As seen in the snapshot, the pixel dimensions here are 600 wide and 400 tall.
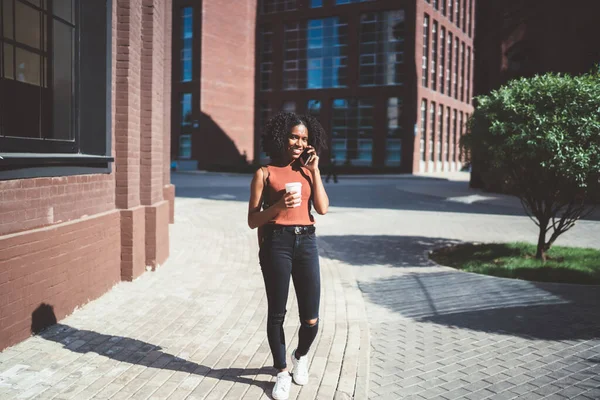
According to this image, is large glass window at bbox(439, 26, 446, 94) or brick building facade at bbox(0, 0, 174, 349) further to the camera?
large glass window at bbox(439, 26, 446, 94)

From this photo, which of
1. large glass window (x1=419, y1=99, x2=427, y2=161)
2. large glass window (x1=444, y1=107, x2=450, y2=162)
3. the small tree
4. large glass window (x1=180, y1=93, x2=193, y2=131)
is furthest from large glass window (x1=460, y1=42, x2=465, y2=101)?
the small tree

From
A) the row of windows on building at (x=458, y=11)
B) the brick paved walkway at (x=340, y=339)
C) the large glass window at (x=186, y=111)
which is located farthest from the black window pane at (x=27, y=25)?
the row of windows on building at (x=458, y=11)

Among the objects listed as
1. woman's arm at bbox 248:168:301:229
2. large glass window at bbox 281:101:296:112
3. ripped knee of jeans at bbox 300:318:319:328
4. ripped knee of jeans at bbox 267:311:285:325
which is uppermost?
large glass window at bbox 281:101:296:112

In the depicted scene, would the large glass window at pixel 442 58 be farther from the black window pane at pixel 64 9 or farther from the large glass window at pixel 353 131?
the black window pane at pixel 64 9

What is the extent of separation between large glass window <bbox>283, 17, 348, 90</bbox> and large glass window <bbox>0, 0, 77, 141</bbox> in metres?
45.9

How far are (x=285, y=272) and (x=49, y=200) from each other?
2.75 metres

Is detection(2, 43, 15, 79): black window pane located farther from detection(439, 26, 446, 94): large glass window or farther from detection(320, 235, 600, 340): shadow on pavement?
detection(439, 26, 446, 94): large glass window

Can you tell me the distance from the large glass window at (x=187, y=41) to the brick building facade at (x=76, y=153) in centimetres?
4436

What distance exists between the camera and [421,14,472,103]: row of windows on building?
1955 inches

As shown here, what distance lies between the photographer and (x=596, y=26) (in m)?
19.2

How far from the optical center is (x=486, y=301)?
6.38m

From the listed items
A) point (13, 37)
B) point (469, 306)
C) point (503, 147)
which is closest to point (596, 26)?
point (503, 147)

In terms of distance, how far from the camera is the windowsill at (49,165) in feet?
14.7

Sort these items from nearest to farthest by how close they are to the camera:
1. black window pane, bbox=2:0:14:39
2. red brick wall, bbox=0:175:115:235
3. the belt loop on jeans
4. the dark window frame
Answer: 1. the belt loop on jeans
2. red brick wall, bbox=0:175:115:235
3. black window pane, bbox=2:0:14:39
4. the dark window frame
